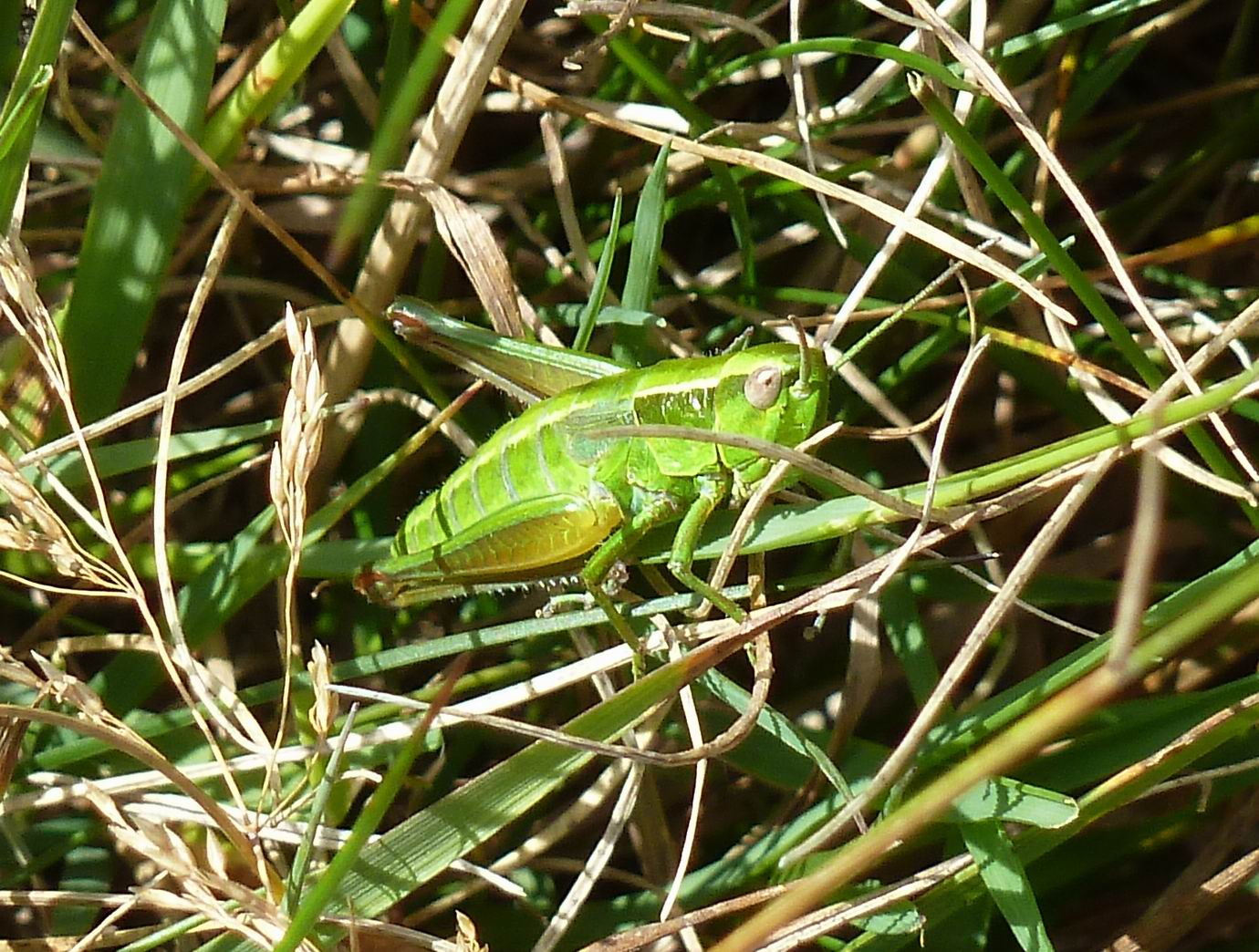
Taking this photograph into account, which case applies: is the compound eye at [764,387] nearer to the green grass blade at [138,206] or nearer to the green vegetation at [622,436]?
the green vegetation at [622,436]

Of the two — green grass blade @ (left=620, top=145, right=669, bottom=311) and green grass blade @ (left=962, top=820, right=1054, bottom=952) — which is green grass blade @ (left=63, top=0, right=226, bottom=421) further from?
green grass blade @ (left=962, top=820, right=1054, bottom=952)

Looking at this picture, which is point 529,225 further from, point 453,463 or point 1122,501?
point 1122,501

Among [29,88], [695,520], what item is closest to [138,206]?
[29,88]

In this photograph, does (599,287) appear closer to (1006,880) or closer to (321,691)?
(321,691)

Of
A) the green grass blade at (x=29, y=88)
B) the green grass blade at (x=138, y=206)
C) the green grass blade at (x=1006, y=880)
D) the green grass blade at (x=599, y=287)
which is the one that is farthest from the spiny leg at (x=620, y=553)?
the green grass blade at (x=29, y=88)

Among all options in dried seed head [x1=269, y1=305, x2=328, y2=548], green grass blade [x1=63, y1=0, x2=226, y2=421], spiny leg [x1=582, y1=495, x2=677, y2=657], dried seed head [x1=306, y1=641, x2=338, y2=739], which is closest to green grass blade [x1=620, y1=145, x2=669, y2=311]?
spiny leg [x1=582, y1=495, x2=677, y2=657]

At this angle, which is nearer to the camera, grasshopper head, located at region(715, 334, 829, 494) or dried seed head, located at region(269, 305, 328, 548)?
dried seed head, located at region(269, 305, 328, 548)
